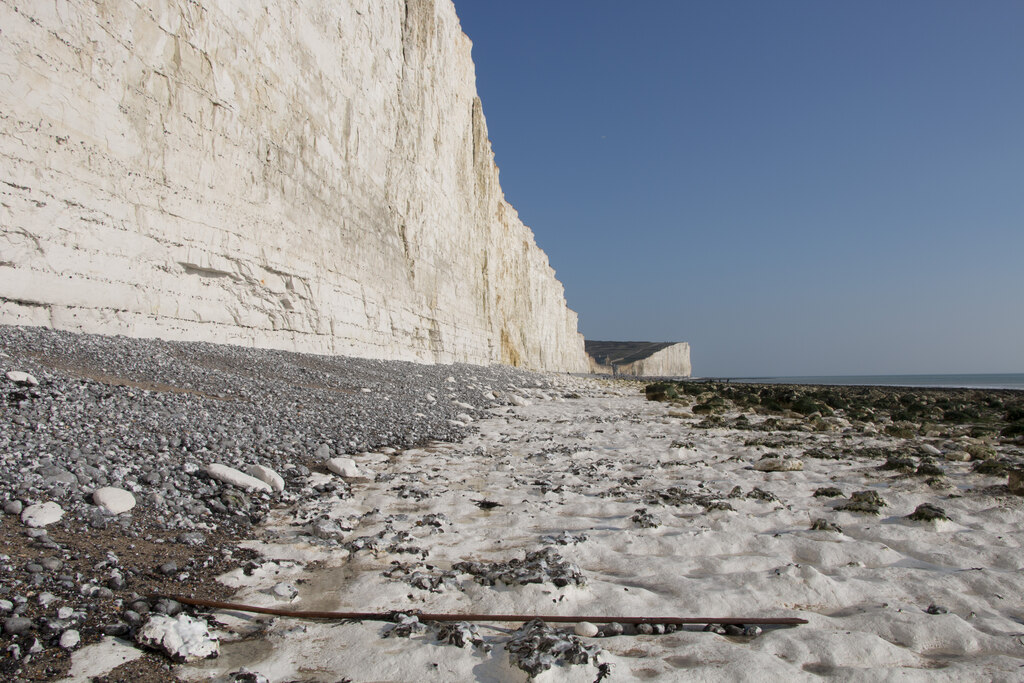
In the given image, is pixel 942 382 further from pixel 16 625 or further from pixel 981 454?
pixel 16 625

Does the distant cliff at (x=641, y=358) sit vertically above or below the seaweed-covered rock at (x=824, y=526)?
above

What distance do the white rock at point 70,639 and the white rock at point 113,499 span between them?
120cm

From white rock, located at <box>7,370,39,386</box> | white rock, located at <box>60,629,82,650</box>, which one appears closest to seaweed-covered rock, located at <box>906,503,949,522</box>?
white rock, located at <box>60,629,82,650</box>

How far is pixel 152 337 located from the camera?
885 centimetres

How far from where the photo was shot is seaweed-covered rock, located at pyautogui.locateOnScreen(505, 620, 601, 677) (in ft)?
6.61

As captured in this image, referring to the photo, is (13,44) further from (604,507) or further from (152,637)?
(604,507)

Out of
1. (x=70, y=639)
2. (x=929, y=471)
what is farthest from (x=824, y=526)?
(x=70, y=639)

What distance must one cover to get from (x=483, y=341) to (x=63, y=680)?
26.6 m

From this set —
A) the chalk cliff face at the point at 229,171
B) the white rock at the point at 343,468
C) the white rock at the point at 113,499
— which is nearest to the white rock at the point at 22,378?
the white rock at the point at 113,499

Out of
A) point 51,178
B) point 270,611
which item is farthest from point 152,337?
point 270,611

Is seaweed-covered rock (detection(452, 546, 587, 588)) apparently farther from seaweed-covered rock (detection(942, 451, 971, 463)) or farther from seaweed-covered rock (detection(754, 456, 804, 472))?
seaweed-covered rock (detection(942, 451, 971, 463))

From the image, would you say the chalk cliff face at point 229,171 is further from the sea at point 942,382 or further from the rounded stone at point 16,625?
the sea at point 942,382

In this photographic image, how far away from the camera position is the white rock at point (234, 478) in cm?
382

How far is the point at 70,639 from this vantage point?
2.02m
